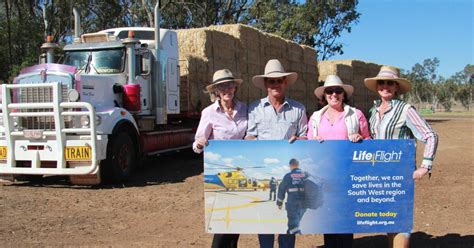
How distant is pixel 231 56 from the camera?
48.1 ft

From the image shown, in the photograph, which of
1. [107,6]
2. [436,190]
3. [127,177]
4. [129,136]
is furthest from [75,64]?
[107,6]

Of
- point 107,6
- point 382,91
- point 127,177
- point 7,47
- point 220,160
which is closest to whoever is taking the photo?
point 220,160

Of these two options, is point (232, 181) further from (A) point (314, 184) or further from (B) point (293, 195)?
(A) point (314, 184)

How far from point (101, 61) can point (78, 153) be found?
8.24ft

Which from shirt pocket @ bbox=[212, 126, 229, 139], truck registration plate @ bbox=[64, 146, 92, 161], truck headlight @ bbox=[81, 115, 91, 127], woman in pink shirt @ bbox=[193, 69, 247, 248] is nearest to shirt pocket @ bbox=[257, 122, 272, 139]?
woman in pink shirt @ bbox=[193, 69, 247, 248]

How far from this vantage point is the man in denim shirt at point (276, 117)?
3.99 m

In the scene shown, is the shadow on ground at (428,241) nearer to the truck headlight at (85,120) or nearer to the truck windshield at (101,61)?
the truck headlight at (85,120)

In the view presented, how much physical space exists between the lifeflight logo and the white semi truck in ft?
18.6

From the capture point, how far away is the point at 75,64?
1040 centimetres

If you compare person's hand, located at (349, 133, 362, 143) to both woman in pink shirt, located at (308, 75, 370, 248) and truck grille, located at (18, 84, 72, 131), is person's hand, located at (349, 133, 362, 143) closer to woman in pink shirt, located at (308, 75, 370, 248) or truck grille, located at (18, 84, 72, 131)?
woman in pink shirt, located at (308, 75, 370, 248)

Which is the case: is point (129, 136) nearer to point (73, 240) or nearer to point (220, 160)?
point (73, 240)

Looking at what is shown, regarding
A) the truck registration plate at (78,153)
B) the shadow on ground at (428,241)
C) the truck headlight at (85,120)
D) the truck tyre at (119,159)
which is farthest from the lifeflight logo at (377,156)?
the truck tyre at (119,159)

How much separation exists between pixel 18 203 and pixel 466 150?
479 inches

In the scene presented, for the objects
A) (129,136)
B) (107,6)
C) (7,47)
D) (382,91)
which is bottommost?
(129,136)
